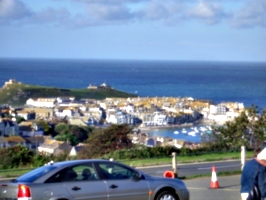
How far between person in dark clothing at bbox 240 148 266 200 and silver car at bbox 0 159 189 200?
11.5 ft

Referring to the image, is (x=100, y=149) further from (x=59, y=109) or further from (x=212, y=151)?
(x=59, y=109)

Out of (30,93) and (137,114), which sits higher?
(30,93)

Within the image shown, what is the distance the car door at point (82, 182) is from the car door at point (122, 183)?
0.50ft

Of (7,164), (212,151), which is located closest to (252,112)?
(212,151)

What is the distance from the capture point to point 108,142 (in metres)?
29.5

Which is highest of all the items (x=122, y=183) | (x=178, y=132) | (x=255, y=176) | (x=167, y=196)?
(x=255, y=176)

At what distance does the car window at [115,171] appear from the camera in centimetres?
1241

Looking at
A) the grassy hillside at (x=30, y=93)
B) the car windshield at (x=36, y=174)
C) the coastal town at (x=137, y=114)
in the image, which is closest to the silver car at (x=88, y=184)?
the car windshield at (x=36, y=174)

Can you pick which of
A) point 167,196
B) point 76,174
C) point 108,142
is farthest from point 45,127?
point 76,174

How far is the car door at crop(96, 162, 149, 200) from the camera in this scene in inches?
484

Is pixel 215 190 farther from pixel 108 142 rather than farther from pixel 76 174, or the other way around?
pixel 108 142

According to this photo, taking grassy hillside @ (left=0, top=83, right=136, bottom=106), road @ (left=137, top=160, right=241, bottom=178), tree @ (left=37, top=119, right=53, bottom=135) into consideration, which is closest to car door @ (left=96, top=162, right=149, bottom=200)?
road @ (left=137, top=160, right=241, bottom=178)

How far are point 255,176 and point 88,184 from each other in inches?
149

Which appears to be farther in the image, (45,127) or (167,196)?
(45,127)
